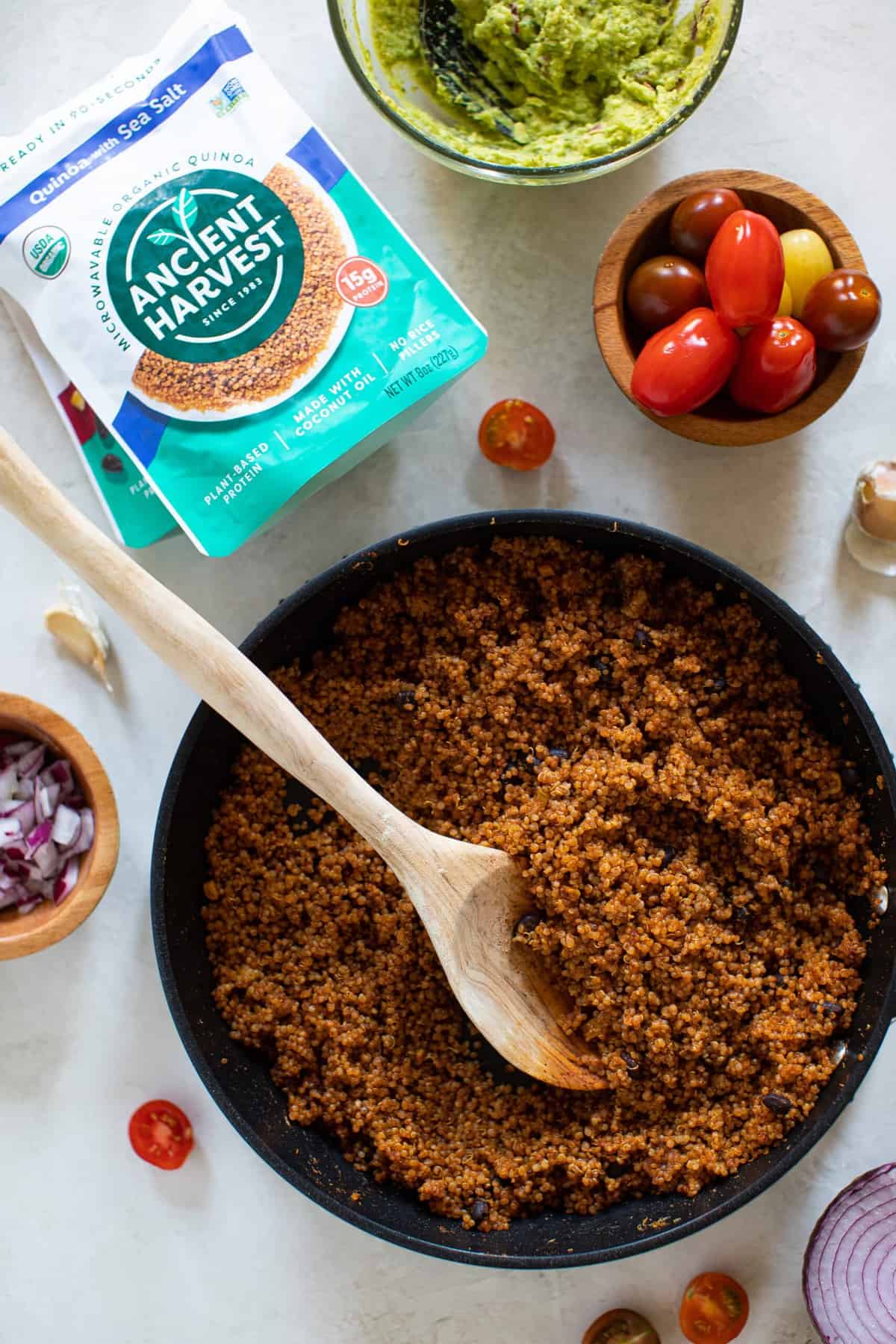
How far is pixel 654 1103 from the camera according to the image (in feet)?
5.09

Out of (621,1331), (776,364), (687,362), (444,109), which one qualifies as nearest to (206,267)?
(444,109)

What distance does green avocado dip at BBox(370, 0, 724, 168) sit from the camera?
5.00ft

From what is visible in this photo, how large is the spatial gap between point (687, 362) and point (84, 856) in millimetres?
1091

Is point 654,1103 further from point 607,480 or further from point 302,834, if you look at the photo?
point 607,480

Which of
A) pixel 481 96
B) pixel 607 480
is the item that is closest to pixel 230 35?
pixel 481 96

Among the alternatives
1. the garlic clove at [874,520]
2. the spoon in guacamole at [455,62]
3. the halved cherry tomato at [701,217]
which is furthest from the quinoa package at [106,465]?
the garlic clove at [874,520]

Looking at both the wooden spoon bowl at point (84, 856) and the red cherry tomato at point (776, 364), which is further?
the wooden spoon bowl at point (84, 856)

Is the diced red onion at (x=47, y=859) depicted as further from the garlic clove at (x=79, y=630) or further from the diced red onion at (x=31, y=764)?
the garlic clove at (x=79, y=630)

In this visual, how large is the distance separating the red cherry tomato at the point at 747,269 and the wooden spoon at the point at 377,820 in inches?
30.2

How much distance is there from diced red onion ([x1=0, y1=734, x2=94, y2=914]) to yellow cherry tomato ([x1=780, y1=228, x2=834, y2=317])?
1.23m

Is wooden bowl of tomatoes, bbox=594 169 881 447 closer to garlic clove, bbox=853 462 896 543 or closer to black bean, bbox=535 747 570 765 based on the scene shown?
garlic clove, bbox=853 462 896 543

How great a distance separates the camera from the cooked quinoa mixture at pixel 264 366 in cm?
155

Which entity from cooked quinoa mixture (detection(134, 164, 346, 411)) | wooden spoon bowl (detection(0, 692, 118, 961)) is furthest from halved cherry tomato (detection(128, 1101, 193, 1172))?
cooked quinoa mixture (detection(134, 164, 346, 411))

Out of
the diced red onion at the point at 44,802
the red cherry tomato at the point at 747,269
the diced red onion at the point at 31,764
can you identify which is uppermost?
the red cherry tomato at the point at 747,269
